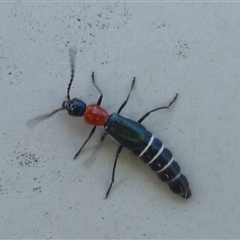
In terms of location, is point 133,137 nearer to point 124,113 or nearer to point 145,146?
point 145,146

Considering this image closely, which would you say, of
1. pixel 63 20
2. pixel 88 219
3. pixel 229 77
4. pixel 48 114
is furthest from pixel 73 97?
pixel 229 77

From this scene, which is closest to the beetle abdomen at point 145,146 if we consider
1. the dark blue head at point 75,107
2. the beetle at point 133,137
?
the beetle at point 133,137

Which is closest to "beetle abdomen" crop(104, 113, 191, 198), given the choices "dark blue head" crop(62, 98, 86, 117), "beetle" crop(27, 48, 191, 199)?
"beetle" crop(27, 48, 191, 199)

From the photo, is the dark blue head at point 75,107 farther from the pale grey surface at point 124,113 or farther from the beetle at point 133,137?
the pale grey surface at point 124,113

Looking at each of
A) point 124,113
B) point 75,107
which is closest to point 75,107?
point 75,107

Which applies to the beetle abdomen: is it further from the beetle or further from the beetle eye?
the beetle eye

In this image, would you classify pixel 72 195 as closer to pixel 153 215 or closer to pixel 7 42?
pixel 153 215
